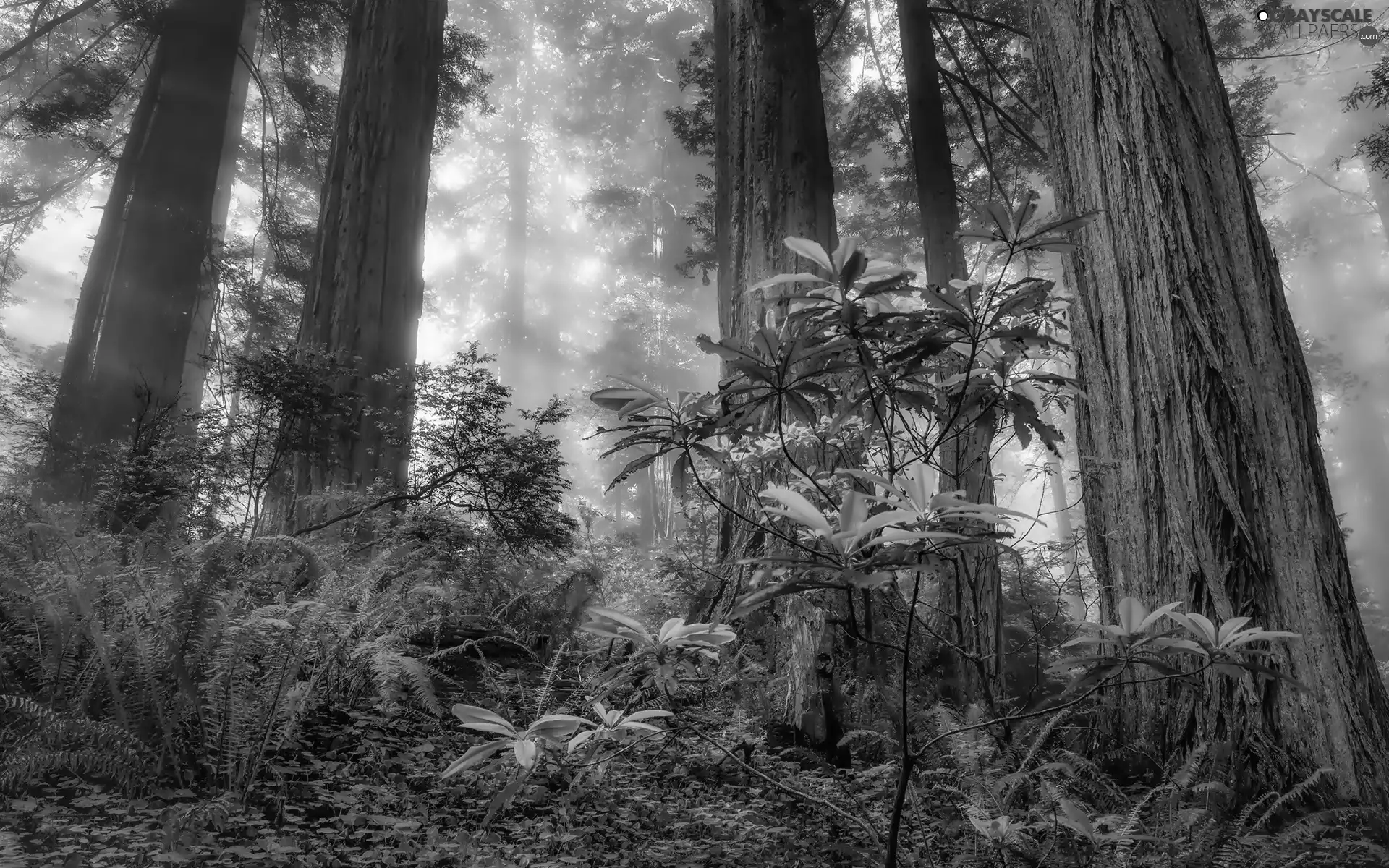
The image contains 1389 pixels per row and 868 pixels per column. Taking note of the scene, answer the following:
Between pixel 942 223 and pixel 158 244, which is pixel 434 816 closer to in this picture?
pixel 942 223

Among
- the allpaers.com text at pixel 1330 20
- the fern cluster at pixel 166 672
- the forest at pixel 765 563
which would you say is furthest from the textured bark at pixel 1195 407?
the allpaers.com text at pixel 1330 20

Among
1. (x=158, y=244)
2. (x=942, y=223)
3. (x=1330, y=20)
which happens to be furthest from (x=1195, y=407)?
(x=158, y=244)

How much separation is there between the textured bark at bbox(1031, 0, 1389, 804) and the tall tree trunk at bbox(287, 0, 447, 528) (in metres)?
4.57

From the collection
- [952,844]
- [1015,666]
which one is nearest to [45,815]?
[952,844]

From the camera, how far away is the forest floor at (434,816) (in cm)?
153

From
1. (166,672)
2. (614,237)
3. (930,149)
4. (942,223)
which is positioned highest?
(614,237)

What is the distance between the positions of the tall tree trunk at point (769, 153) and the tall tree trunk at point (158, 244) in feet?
20.1

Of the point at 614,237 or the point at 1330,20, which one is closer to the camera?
the point at 1330,20

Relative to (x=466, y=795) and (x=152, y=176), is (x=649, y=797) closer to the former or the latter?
(x=466, y=795)

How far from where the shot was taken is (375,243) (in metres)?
6.16

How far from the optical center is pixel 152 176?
7.76m

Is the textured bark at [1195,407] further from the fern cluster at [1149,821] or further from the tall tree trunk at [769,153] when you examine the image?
the tall tree trunk at [769,153]

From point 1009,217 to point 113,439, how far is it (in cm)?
797

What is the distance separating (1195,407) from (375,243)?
5.99 m
